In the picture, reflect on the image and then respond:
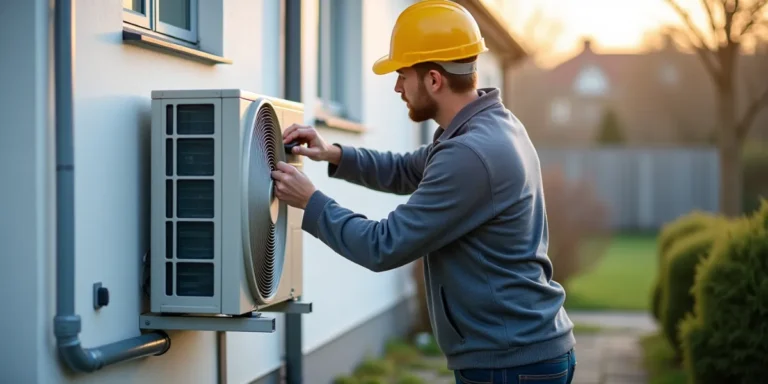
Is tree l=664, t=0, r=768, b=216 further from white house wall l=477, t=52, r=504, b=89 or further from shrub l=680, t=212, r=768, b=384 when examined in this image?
shrub l=680, t=212, r=768, b=384

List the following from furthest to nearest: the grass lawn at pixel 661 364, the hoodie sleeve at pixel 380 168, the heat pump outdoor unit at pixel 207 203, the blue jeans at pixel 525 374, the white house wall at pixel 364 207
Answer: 1. the grass lawn at pixel 661 364
2. the white house wall at pixel 364 207
3. the hoodie sleeve at pixel 380 168
4. the heat pump outdoor unit at pixel 207 203
5. the blue jeans at pixel 525 374

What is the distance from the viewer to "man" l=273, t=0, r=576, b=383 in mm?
3336

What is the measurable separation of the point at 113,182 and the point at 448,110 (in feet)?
4.11

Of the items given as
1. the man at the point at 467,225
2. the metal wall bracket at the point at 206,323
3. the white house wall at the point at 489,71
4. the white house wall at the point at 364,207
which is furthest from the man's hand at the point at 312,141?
the white house wall at the point at 489,71

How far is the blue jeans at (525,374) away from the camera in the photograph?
3.41m

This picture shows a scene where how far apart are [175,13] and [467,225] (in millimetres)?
1986

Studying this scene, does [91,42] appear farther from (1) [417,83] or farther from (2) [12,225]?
(1) [417,83]

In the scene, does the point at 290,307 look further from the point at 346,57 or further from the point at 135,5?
the point at 346,57

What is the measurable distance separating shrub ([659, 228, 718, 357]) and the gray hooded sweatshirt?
4815 mm

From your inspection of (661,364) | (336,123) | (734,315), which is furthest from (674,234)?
(734,315)

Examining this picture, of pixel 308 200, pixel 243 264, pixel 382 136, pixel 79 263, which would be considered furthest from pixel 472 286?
pixel 382 136

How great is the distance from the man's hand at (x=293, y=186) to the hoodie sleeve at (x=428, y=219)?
0.55ft

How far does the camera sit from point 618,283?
650 inches

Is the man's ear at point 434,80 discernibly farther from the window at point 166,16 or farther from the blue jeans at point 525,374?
the window at point 166,16
